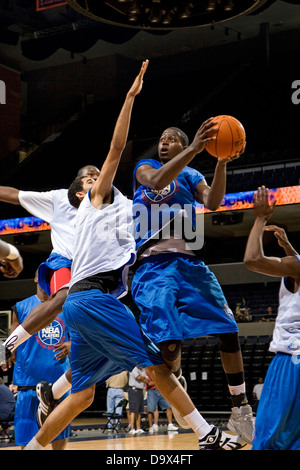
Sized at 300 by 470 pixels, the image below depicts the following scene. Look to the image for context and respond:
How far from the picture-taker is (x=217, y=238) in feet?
74.7

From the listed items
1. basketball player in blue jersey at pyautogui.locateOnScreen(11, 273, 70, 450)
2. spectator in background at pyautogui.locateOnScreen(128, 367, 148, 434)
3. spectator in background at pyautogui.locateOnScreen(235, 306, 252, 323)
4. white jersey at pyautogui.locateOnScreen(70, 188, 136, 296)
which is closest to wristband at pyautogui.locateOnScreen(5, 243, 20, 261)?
white jersey at pyautogui.locateOnScreen(70, 188, 136, 296)

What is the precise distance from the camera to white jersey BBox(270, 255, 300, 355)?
13.4 feet

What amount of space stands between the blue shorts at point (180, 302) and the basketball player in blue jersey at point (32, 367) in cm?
172

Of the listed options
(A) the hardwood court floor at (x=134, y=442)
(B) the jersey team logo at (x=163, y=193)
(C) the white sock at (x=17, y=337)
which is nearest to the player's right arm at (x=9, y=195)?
(C) the white sock at (x=17, y=337)

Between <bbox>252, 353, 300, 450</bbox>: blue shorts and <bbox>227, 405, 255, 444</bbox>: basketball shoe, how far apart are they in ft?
0.92

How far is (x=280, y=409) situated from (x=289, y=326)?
19.7 inches

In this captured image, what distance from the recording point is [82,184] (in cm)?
505

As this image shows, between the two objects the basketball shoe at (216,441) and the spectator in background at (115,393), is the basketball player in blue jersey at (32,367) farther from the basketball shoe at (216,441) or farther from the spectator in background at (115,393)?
the spectator in background at (115,393)

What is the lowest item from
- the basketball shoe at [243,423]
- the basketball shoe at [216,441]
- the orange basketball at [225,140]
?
the basketball shoe at [216,441]

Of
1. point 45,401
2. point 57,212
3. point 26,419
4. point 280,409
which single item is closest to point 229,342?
point 280,409

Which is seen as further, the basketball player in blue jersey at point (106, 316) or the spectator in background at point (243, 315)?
the spectator in background at point (243, 315)

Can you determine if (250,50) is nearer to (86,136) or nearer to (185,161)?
(86,136)

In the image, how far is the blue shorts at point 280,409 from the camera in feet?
12.9

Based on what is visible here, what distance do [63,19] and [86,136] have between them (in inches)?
158
